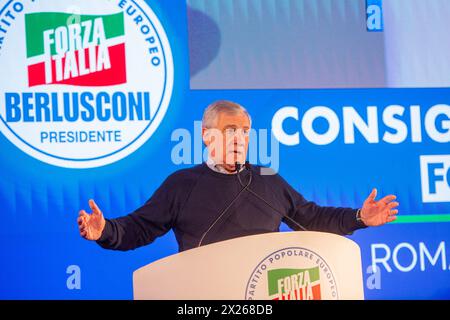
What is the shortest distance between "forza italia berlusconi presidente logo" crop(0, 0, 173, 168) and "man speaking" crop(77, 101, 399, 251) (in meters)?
0.51

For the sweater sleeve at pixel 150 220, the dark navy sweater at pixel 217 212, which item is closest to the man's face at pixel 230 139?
the dark navy sweater at pixel 217 212

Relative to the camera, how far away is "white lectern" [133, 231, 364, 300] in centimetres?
241

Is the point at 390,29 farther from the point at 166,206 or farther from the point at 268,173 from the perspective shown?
the point at 166,206

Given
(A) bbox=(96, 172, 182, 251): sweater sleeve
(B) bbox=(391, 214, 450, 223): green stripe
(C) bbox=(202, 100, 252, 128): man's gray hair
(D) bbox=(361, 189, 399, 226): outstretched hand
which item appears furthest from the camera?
(B) bbox=(391, 214, 450, 223): green stripe

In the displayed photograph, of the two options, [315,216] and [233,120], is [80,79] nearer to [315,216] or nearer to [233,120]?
[233,120]

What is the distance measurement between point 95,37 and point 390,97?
5.36 ft

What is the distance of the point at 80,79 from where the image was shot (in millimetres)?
3824

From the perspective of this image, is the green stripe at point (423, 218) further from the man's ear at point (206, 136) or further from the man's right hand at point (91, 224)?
the man's right hand at point (91, 224)

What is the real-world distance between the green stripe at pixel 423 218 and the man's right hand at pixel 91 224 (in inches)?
72.2

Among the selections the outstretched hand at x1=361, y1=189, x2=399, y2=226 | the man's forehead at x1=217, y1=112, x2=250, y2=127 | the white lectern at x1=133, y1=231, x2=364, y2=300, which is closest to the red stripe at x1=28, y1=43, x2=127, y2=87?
the man's forehead at x1=217, y1=112, x2=250, y2=127

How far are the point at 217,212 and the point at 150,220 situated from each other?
0.30 m

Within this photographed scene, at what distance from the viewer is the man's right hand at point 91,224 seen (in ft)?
8.95

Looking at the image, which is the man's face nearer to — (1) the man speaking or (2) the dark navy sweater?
(1) the man speaking

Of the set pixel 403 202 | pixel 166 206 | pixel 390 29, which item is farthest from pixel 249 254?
pixel 390 29
